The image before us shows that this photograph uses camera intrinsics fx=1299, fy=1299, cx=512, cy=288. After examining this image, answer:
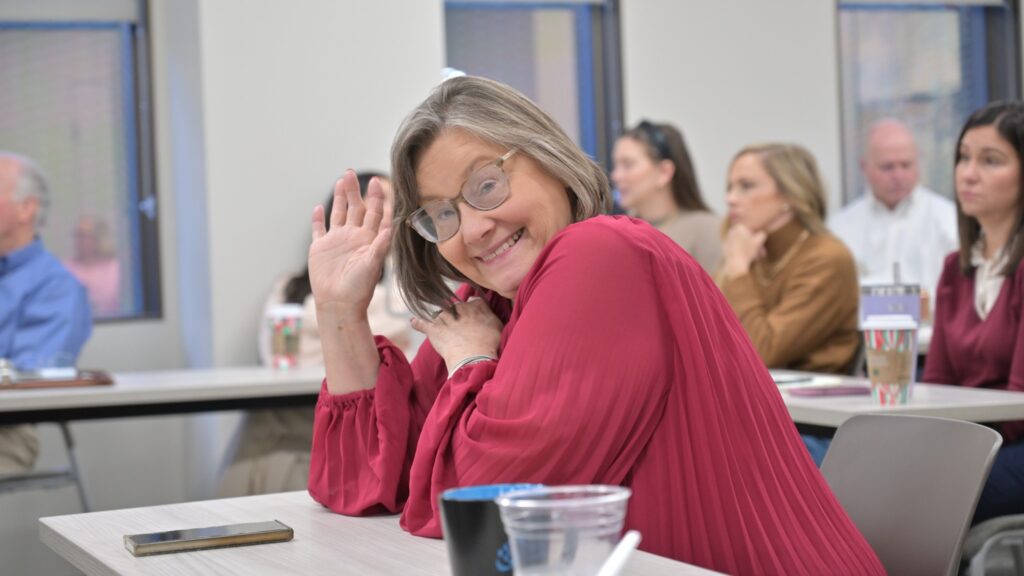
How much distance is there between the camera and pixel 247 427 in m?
4.36

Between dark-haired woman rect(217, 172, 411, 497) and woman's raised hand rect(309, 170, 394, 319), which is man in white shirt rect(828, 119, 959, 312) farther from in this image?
woman's raised hand rect(309, 170, 394, 319)

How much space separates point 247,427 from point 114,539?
2.87m

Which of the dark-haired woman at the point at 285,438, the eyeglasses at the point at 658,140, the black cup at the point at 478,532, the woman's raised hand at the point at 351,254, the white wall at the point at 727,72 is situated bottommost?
the dark-haired woman at the point at 285,438

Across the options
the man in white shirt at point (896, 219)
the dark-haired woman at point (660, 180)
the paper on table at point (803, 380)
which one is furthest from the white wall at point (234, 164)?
the man in white shirt at point (896, 219)

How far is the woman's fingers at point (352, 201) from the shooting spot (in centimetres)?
180

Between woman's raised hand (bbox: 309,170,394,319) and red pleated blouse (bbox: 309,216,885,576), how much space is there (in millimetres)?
356

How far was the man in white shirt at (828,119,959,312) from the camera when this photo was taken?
636cm

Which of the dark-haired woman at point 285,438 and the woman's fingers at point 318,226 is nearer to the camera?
the woman's fingers at point 318,226

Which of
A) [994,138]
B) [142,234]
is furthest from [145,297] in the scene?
[994,138]

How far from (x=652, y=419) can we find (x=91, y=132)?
4.44 meters

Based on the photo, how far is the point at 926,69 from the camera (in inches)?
275

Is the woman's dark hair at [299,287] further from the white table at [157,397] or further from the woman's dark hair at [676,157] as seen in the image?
the woman's dark hair at [676,157]

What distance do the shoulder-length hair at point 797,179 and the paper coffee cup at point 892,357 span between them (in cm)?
131

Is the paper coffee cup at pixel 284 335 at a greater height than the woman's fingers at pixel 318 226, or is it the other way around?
the woman's fingers at pixel 318 226
